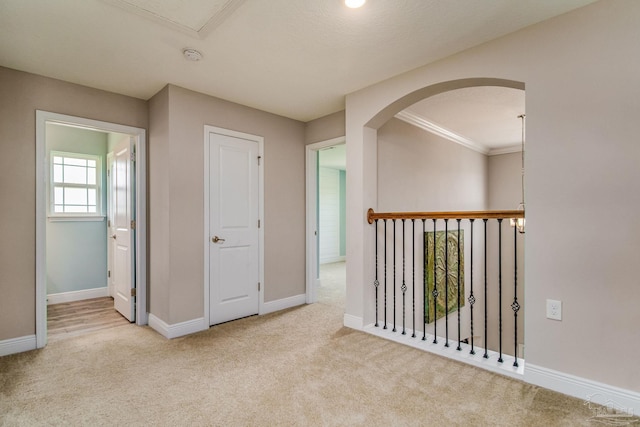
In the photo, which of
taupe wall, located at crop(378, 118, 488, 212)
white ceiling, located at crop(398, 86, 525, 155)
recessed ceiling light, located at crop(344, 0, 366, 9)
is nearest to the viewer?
recessed ceiling light, located at crop(344, 0, 366, 9)

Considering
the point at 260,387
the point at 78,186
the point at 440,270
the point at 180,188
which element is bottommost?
the point at 260,387

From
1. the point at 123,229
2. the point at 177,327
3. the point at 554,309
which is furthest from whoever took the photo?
the point at 123,229

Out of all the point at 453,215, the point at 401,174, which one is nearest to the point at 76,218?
the point at 401,174

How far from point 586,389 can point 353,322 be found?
175cm

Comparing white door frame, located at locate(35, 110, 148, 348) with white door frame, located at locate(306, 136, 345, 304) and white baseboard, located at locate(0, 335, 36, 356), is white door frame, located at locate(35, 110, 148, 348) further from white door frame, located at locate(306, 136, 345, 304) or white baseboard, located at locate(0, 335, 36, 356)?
white door frame, located at locate(306, 136, 345, 304)

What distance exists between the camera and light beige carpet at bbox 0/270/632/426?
5.65ft

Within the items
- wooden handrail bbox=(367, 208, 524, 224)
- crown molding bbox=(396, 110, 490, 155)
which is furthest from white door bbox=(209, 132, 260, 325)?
crown molding bbox=(396, 110, 490, 155)

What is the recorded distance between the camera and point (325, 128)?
153 inches

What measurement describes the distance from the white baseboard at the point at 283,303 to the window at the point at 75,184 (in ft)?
9.41

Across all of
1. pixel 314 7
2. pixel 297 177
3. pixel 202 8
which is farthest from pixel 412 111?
pixel 202 8

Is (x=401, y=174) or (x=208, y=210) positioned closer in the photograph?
(x=208, y=210)

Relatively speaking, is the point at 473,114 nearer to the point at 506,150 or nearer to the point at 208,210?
the point at 506,150

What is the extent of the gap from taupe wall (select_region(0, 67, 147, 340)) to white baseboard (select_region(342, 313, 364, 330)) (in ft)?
8.91

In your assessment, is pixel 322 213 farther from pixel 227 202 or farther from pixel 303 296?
pixel 227 202
